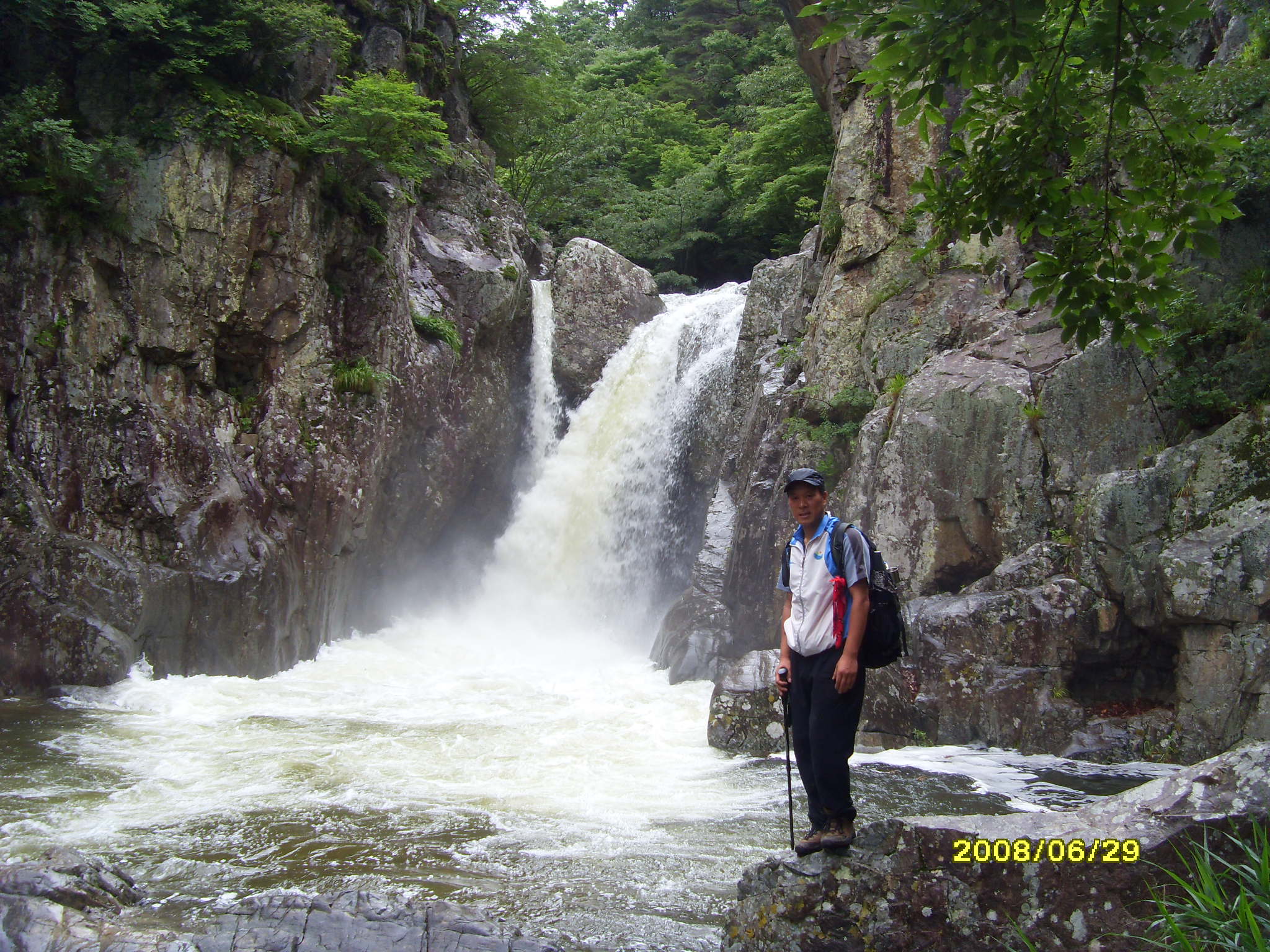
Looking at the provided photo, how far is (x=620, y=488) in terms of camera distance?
17.2 m

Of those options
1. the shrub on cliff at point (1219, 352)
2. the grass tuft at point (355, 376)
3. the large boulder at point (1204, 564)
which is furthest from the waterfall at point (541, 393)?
the shrub on cliff at point (1219, 352)

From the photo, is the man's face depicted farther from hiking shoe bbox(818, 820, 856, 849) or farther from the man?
hiking shoe bbox(818, 820, 856, 849)

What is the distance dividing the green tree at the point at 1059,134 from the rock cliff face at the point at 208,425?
32.9ft

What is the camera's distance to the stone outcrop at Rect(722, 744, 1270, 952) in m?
3.15

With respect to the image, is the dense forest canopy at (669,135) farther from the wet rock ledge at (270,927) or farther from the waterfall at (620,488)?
the wet rock ledge at (270,927)

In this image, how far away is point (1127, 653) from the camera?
26.9 feet

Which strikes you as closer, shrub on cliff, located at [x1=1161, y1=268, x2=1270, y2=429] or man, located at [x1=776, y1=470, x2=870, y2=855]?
man, located at [x1=776, y1=470, x2=870, y2=855]

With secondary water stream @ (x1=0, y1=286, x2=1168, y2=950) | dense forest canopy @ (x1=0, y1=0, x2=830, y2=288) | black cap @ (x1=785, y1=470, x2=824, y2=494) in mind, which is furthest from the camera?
dense forest canopy @ (x1=0, y1=0, x2=830, y2=288)

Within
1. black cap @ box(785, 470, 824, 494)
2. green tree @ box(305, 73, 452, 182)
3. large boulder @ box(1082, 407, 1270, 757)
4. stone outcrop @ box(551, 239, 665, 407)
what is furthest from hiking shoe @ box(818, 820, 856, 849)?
stone outcrop @ box(551, 239, 665, 407)

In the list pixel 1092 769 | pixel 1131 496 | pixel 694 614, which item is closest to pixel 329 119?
pixel 694 614

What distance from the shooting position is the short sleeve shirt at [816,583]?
12.1 feet

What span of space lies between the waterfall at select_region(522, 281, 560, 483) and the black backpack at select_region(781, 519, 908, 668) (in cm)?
1488

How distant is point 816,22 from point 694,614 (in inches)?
386
